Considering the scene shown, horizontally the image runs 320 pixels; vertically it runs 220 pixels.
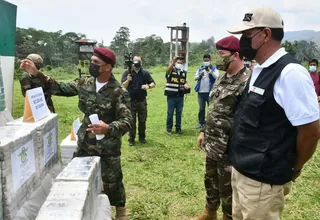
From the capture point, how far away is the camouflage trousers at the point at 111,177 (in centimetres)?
298

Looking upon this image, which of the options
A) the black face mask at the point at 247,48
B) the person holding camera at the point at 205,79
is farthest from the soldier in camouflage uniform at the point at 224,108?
the person holding camera at the point at 205,79

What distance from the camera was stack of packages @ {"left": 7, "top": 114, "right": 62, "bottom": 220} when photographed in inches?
101

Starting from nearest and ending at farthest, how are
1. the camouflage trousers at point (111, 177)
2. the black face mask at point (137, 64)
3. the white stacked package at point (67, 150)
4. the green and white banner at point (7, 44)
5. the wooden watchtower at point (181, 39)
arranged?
the camouflage trousers at point (111, 177) → the green and white banner at point (7, 44) → the white stacked package at point (67, 150) → the black face mask at point (137, 64) → the wooden watchtower at point (181, 39)

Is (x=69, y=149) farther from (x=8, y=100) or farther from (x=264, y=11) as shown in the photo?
(x=264, y=11)

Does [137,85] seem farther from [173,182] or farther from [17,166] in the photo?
[17,166]

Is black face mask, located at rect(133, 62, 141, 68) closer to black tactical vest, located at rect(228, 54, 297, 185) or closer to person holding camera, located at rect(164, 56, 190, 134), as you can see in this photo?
person holding camera, located at rect(164, 56, 190, 134)

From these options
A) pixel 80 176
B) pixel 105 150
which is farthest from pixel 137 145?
pixel 80 176

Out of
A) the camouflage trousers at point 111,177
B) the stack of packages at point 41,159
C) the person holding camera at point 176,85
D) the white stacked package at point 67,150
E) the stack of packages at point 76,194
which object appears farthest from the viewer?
the person holding camera at point 176,85

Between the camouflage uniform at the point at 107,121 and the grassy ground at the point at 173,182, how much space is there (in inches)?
25.2

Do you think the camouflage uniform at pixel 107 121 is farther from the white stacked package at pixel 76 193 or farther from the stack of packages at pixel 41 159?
the stack of packages at pixel 41 159

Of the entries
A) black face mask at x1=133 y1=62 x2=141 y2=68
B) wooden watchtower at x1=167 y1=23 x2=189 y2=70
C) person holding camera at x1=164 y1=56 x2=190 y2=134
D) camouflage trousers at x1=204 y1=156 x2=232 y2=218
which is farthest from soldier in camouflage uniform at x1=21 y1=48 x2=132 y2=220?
wooden watchtower at x1=167 y1=23 x2=189 y2=70

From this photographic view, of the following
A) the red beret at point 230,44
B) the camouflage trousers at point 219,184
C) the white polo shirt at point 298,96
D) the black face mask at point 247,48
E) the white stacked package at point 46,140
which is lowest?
the camouflage trousers at point 219,184

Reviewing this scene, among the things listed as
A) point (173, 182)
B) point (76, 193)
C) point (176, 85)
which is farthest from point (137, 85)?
point (76, 193)

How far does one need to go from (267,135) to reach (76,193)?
4.42ft
